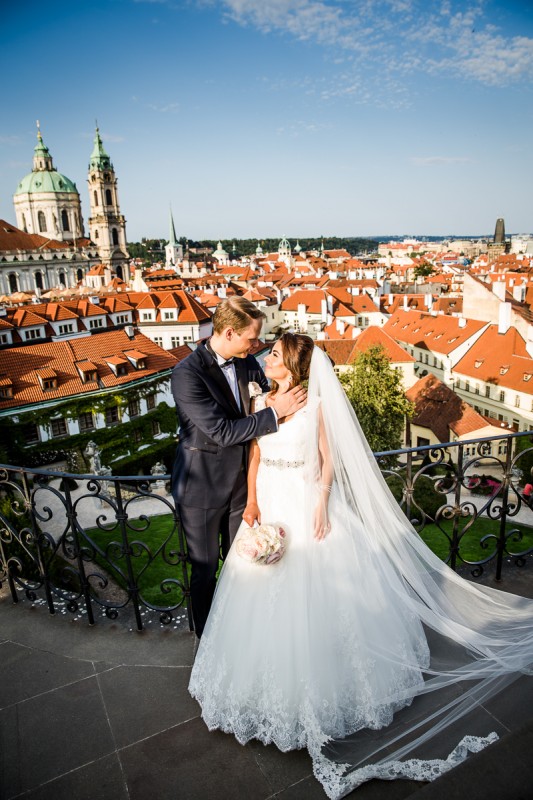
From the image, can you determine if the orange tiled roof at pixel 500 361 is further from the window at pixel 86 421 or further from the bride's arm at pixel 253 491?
the bride's arm at pixel 253 491

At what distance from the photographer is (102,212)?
107062mm

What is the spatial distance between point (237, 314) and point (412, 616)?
7.61 feet

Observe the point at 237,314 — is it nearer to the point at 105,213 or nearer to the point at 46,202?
the point at 105,213

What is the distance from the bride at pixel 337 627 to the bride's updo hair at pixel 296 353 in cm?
1

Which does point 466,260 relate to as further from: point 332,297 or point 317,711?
point 317,711

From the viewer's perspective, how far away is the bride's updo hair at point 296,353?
11.1 feet

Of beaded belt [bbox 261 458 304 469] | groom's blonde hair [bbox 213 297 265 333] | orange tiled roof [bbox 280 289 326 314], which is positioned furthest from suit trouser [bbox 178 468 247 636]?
orange tiled roof [bbox 280 289 326 314]

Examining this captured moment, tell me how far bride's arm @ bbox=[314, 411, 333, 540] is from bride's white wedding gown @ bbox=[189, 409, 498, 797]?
7 cm

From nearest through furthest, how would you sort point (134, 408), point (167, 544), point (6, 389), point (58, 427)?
1. point (167, 544)
2. point (6, 389)
3. point (58, 427)
4. point (134, 408)

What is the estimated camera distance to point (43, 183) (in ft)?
367

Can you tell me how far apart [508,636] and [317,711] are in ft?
4.83

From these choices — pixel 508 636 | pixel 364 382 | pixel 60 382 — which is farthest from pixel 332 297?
pixel 508 636

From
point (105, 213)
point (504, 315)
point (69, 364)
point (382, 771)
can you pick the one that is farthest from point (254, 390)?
point (105, 213)

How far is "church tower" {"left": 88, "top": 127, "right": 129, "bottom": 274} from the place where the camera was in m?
107
